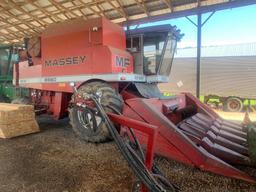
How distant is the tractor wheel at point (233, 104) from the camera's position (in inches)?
471

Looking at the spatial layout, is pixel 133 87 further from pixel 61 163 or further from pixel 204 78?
pixel 204 78

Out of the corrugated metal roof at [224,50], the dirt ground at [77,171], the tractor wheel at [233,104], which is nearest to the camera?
the dirt ground at [77,171]

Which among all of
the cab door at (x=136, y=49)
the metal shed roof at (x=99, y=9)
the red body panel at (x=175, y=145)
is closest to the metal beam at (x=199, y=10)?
the metal shed roof at (x=99, y=9)

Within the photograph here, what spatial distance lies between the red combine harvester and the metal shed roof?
11.5ft

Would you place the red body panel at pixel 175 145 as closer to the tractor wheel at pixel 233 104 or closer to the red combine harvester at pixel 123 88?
the red combine harvester at pixel 123 88

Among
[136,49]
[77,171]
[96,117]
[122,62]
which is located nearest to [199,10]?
[136,49]

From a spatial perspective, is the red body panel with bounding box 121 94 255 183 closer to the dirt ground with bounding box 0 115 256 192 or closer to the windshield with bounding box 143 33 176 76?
the dirt ground with bounding box 0 115 256 192

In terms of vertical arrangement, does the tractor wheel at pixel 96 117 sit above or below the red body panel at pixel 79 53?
below

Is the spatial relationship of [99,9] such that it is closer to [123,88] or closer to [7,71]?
[7,71]

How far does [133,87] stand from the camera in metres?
5.23

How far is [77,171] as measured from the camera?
3.01 meters

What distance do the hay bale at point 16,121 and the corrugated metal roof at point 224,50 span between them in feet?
32.3

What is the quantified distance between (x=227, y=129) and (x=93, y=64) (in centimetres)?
264

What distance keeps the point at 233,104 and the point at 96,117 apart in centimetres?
988
